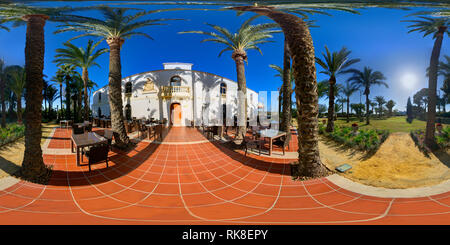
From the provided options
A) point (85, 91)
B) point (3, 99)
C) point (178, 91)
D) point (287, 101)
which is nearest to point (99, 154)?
point (85, 91)

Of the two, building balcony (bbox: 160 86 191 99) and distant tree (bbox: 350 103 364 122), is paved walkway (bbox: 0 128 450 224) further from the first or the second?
building balcony (bbox: 160 86 191 99)

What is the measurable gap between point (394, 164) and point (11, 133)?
4570 mm

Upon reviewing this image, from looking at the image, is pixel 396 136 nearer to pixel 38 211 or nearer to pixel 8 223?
pixel 38 211

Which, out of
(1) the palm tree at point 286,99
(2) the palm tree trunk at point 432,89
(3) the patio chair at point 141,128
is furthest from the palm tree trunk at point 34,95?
(2) the palm tree trunk at point 432,89

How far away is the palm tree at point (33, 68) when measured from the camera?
4.42 ft

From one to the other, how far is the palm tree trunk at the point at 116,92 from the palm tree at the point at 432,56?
3.96 m

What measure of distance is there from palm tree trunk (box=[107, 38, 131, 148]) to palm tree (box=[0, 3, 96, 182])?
1.37 feet

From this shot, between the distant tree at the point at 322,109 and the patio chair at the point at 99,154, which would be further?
the distant tree at the point at 322,109

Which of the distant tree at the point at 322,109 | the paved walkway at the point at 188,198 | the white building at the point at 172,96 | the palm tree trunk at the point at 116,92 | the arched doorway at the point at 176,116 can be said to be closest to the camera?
the paved walkway at the point at 188,198

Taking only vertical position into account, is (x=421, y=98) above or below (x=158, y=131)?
above

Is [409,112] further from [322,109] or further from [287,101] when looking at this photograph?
[287,101]

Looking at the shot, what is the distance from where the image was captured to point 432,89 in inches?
69.0

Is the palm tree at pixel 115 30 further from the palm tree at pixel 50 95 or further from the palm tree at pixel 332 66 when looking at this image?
the palm tree at pixel 332 66
